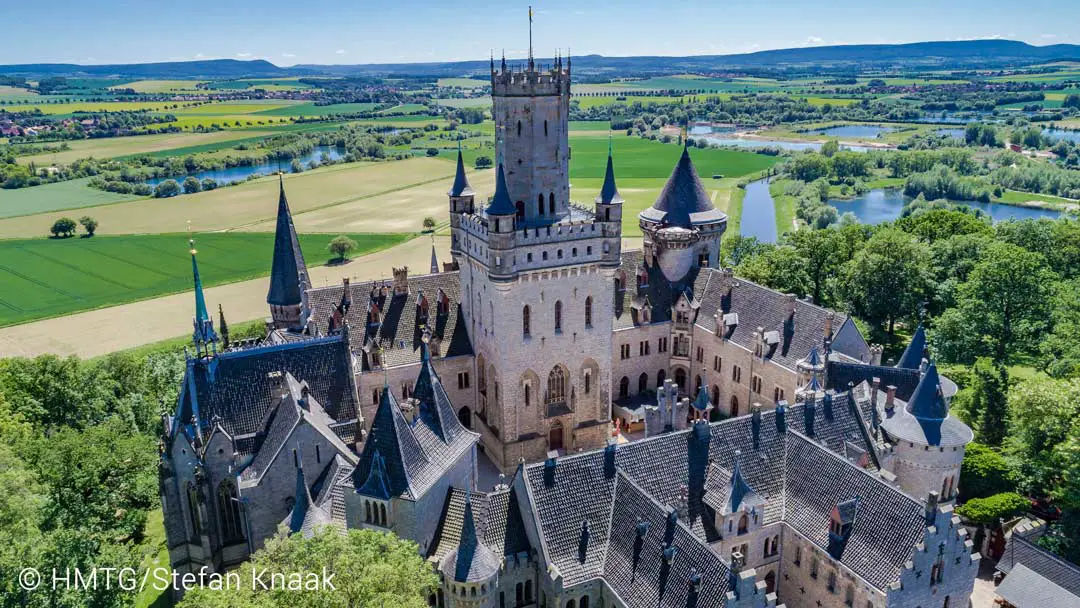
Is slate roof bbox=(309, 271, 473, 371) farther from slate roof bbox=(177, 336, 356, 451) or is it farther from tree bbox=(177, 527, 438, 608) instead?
tree bbox=(177, 527, 438, 608)

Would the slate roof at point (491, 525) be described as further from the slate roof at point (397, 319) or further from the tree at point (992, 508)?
the tree at point (992, 508)

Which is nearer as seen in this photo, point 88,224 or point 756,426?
point 756,426

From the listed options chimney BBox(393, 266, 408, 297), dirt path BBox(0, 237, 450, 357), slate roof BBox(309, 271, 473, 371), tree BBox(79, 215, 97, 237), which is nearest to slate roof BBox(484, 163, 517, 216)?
slate roof BBox(309, 271, 473, 371)

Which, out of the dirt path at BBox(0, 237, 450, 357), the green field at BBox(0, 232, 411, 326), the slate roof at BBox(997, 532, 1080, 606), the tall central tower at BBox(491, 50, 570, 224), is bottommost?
the dirt path at BBox(0, 237, 450, 357)

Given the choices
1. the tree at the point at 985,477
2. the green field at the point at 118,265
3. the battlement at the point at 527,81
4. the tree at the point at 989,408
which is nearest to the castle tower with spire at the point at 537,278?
the battlement at the point at 527,81

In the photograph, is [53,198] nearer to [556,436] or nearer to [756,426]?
[556,436]

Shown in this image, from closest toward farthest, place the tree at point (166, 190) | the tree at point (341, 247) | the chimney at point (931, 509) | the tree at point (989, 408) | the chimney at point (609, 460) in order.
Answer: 1. the chimney at point (931, 509)
2. the chimney at point (609, 460)
3. the tree at point (989, 408)
4. the tree at point (341, 247)
5. the tree at point (166, 190)

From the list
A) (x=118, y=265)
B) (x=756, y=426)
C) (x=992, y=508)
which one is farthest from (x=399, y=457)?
(x=118, y=265)
